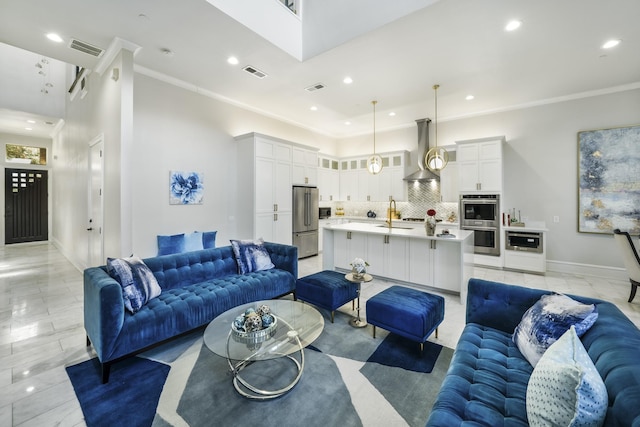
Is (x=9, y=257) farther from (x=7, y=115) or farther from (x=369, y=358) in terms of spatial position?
(x=369, y=358)

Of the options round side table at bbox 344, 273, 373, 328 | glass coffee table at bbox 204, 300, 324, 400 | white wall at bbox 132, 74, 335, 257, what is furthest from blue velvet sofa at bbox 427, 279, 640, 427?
white wall at bbox 132, 74, 335, 257

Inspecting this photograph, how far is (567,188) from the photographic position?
5371 millimetres

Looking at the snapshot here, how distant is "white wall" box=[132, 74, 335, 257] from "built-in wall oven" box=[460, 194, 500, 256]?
4749 mm

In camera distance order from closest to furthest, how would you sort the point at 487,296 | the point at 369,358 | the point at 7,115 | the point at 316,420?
the point at 316,420
the point at 487,296
the point at 369,358
the point at 7,115

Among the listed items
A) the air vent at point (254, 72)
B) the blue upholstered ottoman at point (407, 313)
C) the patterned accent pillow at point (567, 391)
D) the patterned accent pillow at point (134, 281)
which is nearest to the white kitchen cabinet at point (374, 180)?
the air vent at point (254, 72)

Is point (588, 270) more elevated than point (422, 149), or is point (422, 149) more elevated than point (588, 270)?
point (422, 149)

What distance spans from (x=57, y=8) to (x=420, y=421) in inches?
204

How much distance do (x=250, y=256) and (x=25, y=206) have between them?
9667mm

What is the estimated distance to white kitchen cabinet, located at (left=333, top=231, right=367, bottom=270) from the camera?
489 centimetres

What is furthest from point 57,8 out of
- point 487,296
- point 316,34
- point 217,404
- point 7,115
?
point 7,115

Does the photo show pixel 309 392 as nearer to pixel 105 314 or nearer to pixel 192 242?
pixel 105 314

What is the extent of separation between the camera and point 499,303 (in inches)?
85.8

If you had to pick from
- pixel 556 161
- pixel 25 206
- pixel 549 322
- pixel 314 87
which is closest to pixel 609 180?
pixel 556 161

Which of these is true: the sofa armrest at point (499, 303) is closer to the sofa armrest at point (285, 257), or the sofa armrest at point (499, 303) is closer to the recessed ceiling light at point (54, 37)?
the sofa armrest at point (285, 257)
